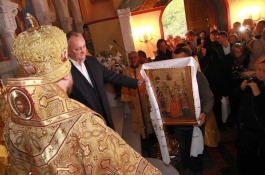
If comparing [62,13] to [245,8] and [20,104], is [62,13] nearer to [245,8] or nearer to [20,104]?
[20,104]

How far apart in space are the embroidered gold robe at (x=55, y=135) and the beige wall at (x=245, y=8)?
1040 cm

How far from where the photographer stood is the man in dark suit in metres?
1.70

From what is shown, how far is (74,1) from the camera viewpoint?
23.9 feet

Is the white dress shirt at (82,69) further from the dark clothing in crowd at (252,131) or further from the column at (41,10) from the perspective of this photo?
the column at (41,10)

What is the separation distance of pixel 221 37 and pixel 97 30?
5688 millimetres

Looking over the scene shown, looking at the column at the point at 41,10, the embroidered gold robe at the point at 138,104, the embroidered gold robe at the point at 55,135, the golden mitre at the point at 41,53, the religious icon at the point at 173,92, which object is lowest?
the embroidered gold robe at the point at 138,104

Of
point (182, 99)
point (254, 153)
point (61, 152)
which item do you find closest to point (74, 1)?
point (182, 99)

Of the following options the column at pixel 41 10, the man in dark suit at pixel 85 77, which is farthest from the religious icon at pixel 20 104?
the column at pixel 41 10

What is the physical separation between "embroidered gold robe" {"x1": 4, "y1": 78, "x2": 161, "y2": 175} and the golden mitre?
94mm

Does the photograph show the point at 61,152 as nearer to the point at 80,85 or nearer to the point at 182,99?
the point at 80,85

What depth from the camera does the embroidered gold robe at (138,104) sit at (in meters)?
3.87

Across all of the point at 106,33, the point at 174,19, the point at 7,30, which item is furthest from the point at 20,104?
the point at 174,19

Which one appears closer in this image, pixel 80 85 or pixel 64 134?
pixel 64 134

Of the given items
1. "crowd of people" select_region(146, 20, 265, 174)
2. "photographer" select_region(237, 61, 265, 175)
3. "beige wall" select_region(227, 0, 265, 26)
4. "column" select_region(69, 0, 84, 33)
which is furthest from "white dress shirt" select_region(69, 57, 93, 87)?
"beige wall" select_region(227, 0, 265, 26)
